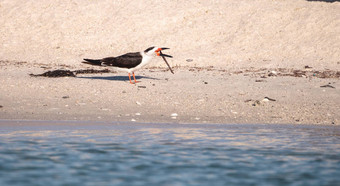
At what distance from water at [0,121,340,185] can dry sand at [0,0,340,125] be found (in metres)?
1.18

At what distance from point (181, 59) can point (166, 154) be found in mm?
15983

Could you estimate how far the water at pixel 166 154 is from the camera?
5.83m

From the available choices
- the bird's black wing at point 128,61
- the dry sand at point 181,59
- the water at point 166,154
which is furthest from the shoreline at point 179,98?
the water at point 166,154

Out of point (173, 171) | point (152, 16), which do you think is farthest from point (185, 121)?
point (152, 16)

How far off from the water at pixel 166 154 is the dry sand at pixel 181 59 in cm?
118

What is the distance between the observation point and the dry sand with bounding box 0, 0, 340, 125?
11164 millimetres

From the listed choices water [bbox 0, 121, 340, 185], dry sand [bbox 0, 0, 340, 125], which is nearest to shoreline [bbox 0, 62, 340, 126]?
dry sand [bbox 0, 0, 340, 125]

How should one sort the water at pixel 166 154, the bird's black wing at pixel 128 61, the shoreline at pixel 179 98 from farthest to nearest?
the bird's black wing at pixel 128 61 < the shoreline at pixel 179 98 < the water at pixel 166 154

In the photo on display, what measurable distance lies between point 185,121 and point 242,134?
1659 millimetres

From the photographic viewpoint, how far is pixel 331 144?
7926mm

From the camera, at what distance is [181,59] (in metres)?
22.9

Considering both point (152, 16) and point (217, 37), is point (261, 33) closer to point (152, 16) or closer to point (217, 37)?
point (217, 37)

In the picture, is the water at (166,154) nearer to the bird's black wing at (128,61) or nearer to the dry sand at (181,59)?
the dry sand at (181,59)

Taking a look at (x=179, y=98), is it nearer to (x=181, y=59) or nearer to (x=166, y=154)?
(x=166, y=154)
